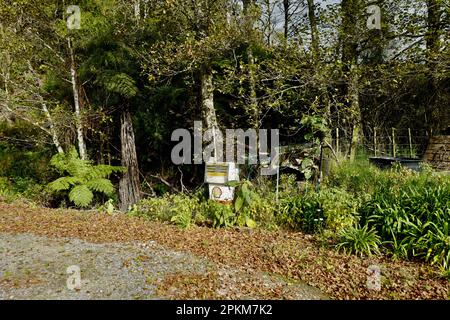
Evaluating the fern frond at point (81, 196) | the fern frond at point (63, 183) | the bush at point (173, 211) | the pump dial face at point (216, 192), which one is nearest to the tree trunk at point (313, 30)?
the pump dial face at point (216, 192)

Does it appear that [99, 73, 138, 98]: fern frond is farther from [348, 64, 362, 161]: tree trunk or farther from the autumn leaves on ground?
[348, 64, 362, 161]: tree trunk

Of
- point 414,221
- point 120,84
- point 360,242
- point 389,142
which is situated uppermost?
point 120,84

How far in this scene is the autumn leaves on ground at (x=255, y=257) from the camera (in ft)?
11.2

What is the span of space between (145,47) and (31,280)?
6.91 metres

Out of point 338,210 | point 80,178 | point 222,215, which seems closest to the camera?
point 338,210

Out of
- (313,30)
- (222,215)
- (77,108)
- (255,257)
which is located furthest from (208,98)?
(255,257)

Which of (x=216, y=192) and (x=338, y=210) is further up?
(x=216, y=192)

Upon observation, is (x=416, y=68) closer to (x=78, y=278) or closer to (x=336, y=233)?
(x=336, y=233)

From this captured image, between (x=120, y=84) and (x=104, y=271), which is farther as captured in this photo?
(x=120, y=84)

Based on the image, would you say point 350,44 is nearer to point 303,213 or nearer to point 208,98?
point 208,98

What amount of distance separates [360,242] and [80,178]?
6.62m

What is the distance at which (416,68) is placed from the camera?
25.3 ft

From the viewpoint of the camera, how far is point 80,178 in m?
8.20
